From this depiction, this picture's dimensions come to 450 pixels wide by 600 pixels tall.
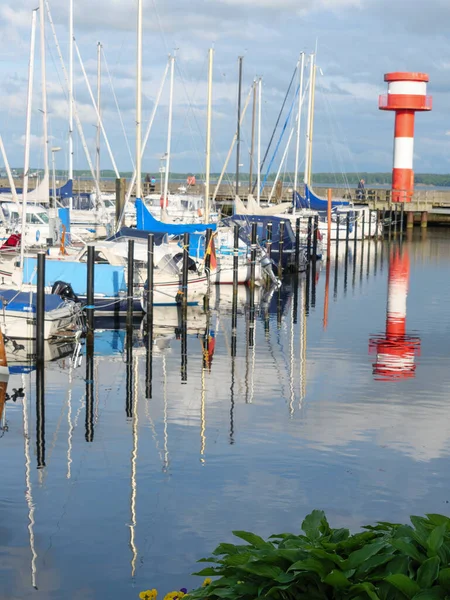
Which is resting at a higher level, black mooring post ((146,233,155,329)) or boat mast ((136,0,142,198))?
boat mast ((136,0,142,198))

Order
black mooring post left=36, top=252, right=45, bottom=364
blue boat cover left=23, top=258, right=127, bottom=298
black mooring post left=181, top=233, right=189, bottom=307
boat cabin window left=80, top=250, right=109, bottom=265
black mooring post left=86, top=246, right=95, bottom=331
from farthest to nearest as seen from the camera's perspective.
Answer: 1. boat cabin window left=80, top=250, right=109, bottom=265
2. black mooring post left=181, top=233, right=189, bottom=307
3. blue boat cover left=23, top=258, right=127, bottom=298
4. black mooring post left=86, top=246, right=95, bottom=331
5. black mooring post left=36, top=252, right=45, bottom=364

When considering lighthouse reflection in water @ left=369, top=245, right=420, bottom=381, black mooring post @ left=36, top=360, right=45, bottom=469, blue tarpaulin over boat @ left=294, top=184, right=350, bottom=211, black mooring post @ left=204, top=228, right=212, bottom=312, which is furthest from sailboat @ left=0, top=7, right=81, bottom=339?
blue tarpaulin over boat @ left=294, top=184, right=350, bottom=211

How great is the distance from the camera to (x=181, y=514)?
436 inches

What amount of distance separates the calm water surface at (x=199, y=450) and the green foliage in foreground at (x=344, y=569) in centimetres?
371

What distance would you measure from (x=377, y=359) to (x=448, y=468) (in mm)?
8571

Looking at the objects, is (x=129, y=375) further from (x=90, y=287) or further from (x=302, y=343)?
(x=302, y=343)

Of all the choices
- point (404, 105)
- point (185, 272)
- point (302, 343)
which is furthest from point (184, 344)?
point (404, 105)

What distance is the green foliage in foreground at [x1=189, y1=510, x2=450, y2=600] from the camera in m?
5.35

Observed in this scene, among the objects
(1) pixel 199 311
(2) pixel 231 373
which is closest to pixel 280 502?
(2) pixel 231 373

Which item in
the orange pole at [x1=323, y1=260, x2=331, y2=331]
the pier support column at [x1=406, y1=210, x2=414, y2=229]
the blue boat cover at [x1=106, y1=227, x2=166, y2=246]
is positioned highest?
the blue boat cover at [x1=106, y1=227, x2=166, y2=246]

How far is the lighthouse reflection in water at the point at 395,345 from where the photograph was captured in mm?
19994

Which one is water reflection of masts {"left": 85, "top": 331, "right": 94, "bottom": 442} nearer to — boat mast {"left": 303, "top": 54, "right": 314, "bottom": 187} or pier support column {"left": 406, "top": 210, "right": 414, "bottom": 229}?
boat mast {"left": 303, "top": 54, "right": 314, "bottom": 187}

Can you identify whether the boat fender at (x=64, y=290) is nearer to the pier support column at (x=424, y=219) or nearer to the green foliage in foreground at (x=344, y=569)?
the green foliage in foreground at (x=344, y=569)

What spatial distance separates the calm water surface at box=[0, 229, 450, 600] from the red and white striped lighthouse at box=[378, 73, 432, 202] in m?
42.0
